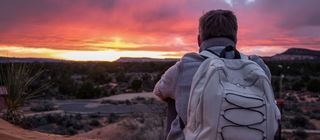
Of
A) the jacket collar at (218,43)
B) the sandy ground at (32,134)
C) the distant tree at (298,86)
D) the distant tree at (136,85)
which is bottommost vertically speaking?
the distant tree at (298,86)

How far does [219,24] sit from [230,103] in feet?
1.88

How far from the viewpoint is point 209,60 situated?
303 cm

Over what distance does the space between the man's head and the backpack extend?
0.25 metres

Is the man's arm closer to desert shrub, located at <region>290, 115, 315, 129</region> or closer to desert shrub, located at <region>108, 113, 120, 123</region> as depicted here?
desert shrub, located at <region>108, 113, 120, 123</region>

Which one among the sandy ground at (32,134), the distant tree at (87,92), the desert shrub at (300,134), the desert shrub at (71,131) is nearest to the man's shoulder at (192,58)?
the sandy ground at (32,134)

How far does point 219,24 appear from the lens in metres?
3.21

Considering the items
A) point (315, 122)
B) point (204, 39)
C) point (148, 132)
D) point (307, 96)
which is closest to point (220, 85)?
point (204, 39)

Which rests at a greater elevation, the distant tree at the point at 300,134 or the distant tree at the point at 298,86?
the distant tree at the point at 300,134

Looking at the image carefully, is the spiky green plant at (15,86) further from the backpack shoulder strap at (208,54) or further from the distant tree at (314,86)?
the distant tree at (314,86)

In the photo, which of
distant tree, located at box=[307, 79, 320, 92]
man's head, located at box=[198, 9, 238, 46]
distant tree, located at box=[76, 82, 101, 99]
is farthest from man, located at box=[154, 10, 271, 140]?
distant tree, located at box=[307, 79, 320, 92]

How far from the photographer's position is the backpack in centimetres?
283

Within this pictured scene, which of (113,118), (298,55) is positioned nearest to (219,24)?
(113,118)

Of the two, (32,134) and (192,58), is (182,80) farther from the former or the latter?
(32,134)

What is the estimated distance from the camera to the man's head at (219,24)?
321 centimetres
